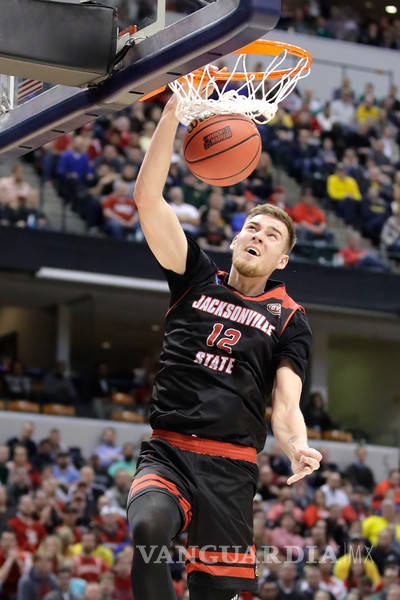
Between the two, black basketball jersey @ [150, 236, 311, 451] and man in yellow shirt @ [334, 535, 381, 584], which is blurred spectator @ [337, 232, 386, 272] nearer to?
man in yellow shirt @ [334, 535, 381, 584]

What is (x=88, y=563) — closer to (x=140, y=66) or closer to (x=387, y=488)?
(x=387, y=488)

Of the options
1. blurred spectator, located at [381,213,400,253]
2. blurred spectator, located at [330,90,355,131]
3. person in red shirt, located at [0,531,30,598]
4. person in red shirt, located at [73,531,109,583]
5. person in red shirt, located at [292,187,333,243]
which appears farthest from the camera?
blurred spectator, located at [330,90,355,131]

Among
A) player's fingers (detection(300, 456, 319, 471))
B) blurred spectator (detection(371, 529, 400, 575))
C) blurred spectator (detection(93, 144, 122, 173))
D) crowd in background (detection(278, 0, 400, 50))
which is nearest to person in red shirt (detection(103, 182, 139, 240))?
Answer: blurred spectator (detection(93, 144, 122, 173))

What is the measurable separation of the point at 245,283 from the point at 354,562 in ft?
25.3

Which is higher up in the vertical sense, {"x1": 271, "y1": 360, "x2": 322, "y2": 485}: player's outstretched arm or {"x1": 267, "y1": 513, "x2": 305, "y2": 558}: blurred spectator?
{"x1": 271, "y1": 360, "x2": 322, "y2": 485}: player's outstretched arm

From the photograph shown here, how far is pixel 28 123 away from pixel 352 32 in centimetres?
2018

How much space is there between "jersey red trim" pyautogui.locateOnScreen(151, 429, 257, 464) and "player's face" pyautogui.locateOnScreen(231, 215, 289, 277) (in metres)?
0.84

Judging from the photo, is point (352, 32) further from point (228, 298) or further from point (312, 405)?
point (228, 298)

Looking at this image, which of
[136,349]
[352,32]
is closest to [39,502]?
[136,349]

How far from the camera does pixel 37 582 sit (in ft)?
34.6

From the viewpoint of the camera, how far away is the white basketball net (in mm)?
4855

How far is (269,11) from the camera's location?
3955 millimetres

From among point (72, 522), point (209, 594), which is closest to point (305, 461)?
point (209, 594)

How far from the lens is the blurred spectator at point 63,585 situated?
10476 mm
